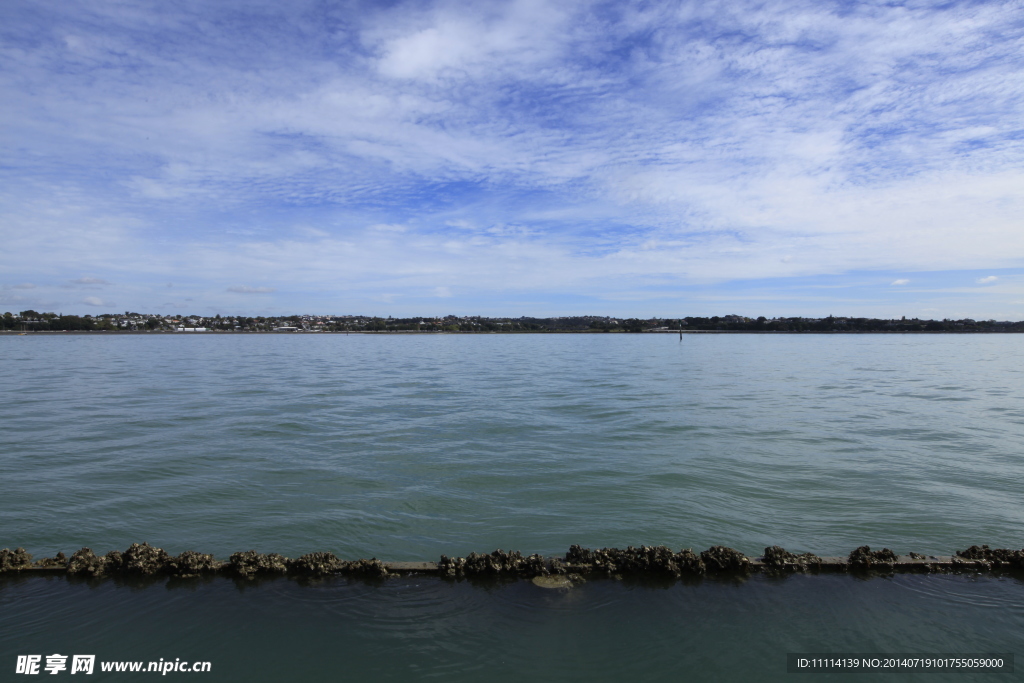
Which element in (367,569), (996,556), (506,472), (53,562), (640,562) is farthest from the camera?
(506,472)

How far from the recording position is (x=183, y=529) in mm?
9086

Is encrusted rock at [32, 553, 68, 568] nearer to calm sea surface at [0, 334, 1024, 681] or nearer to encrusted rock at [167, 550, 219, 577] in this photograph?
calm sea surface at [0, 334, 1024, 681]

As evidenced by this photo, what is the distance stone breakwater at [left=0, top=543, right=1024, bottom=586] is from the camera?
6.88m

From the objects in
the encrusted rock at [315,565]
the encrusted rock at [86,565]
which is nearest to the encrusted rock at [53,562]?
the encrusted rock at [86,565]

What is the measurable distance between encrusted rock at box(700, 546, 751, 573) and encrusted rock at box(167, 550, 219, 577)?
20.5ft

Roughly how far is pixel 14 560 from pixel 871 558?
10.8 m

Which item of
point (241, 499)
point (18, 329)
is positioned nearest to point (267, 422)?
point (241, 499)

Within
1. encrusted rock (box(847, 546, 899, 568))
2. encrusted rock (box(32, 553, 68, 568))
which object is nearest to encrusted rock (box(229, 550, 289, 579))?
encrusted rock (box(32, 553, 68, 568))

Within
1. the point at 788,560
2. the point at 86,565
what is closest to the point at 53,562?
the point at 86,565

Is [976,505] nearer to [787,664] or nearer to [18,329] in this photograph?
[787,664]

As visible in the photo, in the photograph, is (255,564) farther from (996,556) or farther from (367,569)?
(996,556)

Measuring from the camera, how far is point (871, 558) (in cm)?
707

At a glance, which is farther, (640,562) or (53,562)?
(53,562)

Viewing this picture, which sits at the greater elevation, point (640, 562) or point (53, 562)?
point (640, 562)
